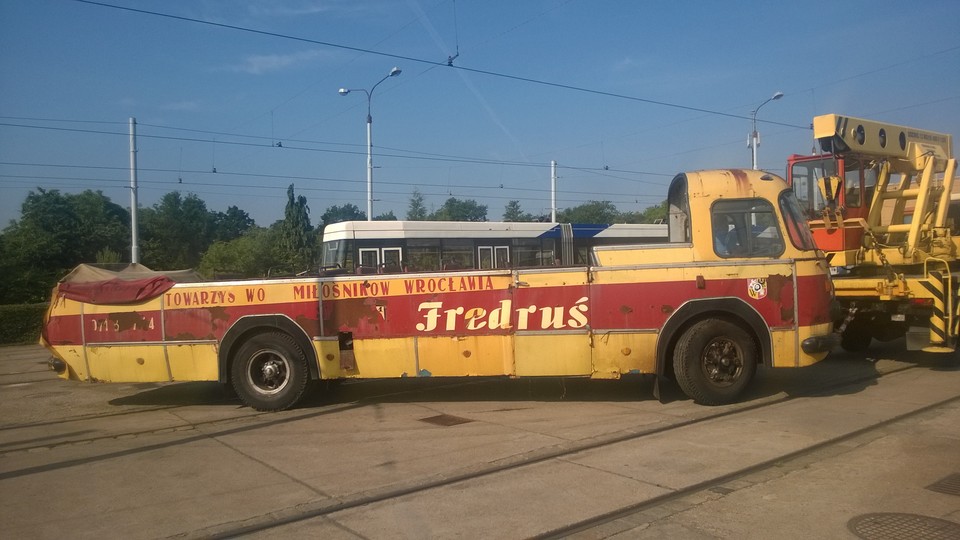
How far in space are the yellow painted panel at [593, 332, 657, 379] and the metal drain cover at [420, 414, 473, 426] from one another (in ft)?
5.86

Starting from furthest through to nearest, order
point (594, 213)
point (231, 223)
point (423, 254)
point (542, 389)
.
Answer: point (231, 223)
point (594, 213)
point (423, 254)
point (542, 389)

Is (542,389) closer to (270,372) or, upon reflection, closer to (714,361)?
(714,361)

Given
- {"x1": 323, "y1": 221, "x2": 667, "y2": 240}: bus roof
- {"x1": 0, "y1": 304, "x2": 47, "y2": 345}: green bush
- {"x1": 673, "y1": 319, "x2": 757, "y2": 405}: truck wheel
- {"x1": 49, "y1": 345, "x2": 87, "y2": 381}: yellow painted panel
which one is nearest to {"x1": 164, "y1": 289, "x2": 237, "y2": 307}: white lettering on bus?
{"x1": 49, "y1": 345, "x2": 87, "y2": 381}: yellow painted panel

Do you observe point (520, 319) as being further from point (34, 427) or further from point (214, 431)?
point (34, 427)

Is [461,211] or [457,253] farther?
[461,211]

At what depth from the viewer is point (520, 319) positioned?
8.80 metres


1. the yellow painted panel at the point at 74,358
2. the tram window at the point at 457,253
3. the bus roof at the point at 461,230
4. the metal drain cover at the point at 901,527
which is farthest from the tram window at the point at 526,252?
the metal drain cover at the point at 901,527

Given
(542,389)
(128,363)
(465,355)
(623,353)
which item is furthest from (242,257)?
(623,353)

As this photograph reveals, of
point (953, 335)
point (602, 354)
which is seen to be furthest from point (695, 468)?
point (953, 335)

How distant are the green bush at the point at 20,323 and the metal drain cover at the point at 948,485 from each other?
79.0 ft

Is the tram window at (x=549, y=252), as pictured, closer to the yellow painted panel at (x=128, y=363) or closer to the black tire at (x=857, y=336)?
the black tire at (x=857, y=336)

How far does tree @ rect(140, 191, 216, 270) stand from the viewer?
211ft

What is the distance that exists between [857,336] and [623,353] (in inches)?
265

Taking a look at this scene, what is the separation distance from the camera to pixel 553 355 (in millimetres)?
8727
